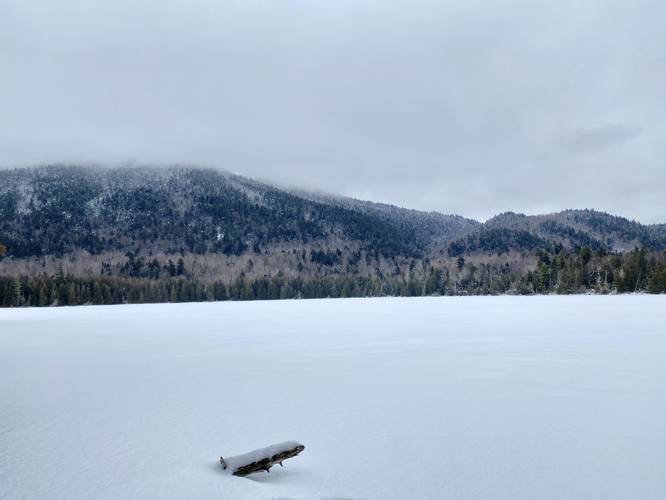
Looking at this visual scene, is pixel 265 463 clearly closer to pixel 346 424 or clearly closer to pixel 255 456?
pixel 255 456

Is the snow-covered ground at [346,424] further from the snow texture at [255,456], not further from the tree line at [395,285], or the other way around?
the tree line at [395,285]

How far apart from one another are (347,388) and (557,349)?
12.3 meters

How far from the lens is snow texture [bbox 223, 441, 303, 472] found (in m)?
7.67

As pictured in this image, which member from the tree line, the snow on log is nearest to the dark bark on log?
the snow on log

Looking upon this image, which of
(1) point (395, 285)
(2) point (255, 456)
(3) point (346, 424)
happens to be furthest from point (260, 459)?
(1) point (395, 285)

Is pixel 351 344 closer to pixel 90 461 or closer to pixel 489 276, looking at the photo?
pixel 90 461

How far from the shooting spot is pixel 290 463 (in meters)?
8.23

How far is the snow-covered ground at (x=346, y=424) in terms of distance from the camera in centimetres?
715

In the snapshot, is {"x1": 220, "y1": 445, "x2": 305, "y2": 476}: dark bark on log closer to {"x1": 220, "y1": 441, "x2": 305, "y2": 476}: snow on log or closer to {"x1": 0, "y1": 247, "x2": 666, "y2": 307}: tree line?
{"x1": 220, "y1": 441, "x2": 305, "y2": 476}: snow on log

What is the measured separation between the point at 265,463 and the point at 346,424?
2.97 m

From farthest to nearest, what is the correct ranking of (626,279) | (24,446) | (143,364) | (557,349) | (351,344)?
(626,279)
(351,344)
(557,349)
(143,364)
(24,446)

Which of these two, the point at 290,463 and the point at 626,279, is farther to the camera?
the point at 626,279

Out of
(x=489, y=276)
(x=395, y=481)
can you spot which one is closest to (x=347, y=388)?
(x=395, y=481)

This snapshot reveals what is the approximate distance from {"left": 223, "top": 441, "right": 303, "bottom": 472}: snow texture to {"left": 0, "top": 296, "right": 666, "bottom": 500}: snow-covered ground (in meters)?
0.32
